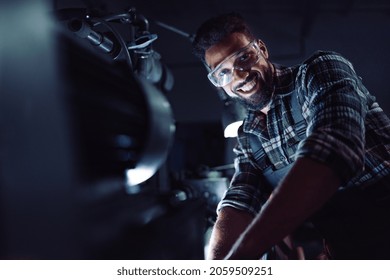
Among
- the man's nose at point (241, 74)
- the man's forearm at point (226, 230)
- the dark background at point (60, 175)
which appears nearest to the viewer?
the dark background at point (60, 175)

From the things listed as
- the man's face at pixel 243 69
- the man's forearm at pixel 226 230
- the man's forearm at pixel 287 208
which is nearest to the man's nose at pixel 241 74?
the man's face at pixel 243 69

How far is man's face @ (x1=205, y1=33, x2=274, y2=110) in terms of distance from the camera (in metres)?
0.91

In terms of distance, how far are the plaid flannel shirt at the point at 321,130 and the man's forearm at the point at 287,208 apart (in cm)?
3

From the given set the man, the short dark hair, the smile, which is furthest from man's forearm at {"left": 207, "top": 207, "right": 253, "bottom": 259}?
the short dark hair

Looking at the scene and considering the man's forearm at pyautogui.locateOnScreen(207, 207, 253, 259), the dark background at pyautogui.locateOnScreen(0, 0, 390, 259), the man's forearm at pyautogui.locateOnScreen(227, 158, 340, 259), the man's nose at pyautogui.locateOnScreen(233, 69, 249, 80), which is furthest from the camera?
the man's nose at pyautogui.locateOnScreen(233, 69, 249, 80)

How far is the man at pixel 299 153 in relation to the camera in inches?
20.5

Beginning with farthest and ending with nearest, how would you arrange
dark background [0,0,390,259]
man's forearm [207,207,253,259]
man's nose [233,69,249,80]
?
man's nose [233,69,249,80], man's forearm [207,207,253,259], dark background [0,0,390,259]

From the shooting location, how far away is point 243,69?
0.91 m

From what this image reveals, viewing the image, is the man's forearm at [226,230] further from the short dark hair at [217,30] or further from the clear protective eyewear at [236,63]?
the short dark hair at [217,30]

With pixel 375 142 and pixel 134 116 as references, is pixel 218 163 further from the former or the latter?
pixel 134 116

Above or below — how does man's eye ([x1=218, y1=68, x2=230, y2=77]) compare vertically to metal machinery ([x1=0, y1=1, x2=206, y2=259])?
below

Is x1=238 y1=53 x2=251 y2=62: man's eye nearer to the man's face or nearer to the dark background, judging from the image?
the man's face

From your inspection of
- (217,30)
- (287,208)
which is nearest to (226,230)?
(287,208)
